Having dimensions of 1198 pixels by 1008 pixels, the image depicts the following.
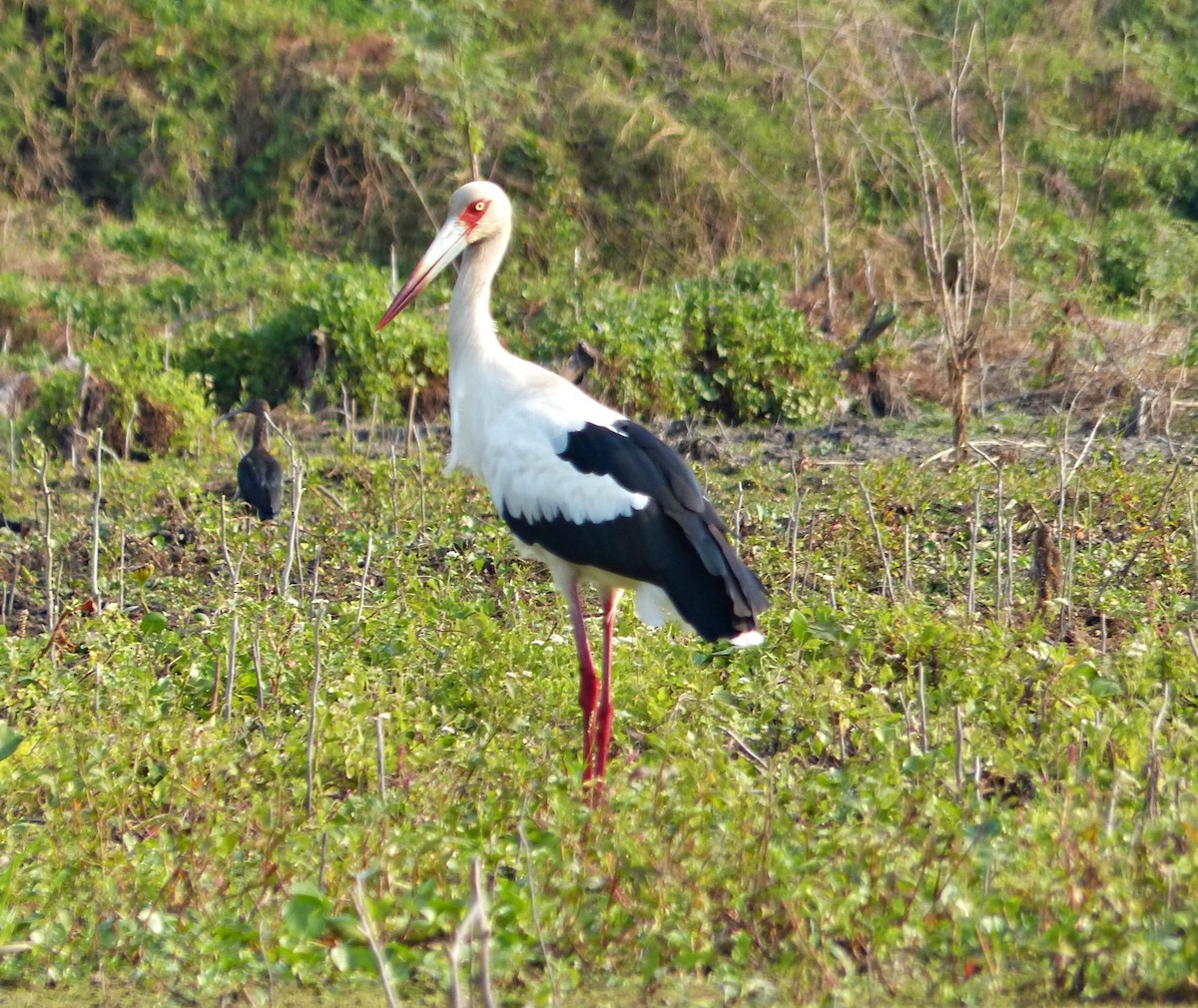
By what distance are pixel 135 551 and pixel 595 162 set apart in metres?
7.28

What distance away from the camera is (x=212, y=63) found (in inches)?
528

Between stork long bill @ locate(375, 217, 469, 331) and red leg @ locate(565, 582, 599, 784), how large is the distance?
1.15 m

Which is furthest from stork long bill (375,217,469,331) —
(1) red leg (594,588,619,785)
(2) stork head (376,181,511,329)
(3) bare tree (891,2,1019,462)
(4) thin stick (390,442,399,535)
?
(3) bare tree (891,2,1019,462)

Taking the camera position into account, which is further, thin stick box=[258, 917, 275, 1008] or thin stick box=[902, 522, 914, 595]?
thin stick box=[902, 522, 914, 595]

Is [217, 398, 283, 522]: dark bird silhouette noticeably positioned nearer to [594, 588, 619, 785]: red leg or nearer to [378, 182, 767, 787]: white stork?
[378, 182, 767, 787]: white stork

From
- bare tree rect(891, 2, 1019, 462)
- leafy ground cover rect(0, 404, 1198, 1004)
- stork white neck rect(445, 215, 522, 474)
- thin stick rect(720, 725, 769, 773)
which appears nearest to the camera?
leafy ground cover rect(0, 404, 1198, 1004)

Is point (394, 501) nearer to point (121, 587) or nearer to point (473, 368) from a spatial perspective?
point (121, 587)

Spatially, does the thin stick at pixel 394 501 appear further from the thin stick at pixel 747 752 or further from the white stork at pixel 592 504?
the thin stick at pixel 747 752

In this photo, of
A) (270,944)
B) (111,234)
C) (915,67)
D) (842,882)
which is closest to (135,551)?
(270,944)

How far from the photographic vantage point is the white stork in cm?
434

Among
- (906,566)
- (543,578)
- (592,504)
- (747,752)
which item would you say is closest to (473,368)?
(592,504)

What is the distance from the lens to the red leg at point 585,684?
441cm

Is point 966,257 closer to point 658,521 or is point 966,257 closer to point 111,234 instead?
point 658,521

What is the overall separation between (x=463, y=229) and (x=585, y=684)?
1632mm
